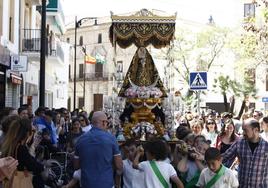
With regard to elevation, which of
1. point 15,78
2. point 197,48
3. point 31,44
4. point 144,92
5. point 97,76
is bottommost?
point 144,92

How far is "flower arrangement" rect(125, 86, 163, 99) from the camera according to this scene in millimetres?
13953

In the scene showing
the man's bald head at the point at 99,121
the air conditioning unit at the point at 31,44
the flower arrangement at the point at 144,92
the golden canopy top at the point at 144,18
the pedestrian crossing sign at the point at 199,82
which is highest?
the air conditioning unit at the point at 31,44

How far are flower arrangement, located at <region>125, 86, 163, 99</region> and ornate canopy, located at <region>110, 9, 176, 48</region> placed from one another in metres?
1.31

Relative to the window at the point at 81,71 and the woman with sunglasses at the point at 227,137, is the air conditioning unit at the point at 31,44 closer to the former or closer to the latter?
the woman with sunglasses at the point at 227,137

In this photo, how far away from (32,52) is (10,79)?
12.0ft

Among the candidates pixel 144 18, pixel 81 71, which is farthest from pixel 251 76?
pixel 144 18

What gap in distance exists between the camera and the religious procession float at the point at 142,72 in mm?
13961

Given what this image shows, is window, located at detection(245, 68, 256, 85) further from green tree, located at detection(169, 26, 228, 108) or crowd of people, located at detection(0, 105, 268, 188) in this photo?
crowd of people, located at detection(0, 105, 268, 188)

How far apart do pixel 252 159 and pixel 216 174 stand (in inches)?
29.4

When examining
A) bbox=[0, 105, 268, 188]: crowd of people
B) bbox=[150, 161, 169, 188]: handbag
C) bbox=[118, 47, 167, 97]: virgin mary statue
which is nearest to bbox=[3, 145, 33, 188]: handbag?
bbox=[0, 105, 268, 188]: crowd of people

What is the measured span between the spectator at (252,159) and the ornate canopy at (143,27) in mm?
7794

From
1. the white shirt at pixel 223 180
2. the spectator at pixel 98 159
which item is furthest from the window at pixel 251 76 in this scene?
the white shirt at pixel 223 180

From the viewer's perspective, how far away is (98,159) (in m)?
6.81

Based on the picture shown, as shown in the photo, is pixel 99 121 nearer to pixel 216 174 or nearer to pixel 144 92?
pixel 216 174
